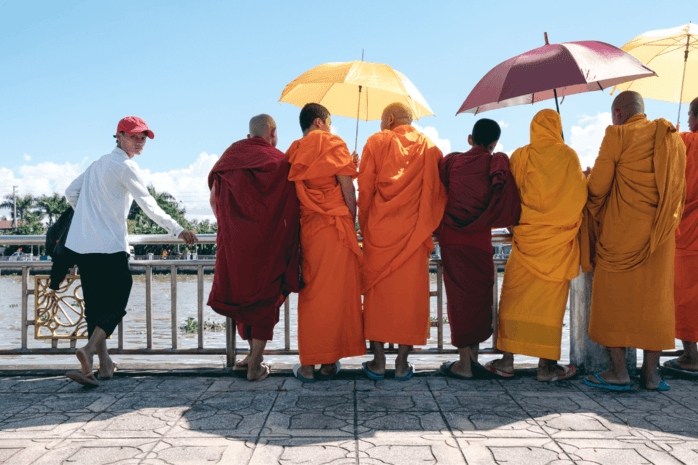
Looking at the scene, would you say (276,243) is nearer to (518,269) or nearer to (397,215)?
(397,215)

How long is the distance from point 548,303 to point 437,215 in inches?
37.3

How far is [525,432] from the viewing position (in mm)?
2582

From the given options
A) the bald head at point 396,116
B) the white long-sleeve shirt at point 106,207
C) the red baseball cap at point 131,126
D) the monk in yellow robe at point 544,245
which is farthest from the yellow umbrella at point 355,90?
the white long-sleeve shirt at point 106,207

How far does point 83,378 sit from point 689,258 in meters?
4.25

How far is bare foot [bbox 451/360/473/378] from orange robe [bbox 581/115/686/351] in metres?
0.89

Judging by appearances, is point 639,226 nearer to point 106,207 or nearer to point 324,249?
point 324,249

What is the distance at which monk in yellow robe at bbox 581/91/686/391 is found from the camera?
3.36m

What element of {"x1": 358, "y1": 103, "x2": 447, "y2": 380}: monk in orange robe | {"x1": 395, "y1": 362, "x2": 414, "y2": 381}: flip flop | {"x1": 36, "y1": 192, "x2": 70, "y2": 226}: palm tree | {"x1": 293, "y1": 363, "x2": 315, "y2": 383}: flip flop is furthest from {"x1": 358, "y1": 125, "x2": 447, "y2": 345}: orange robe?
{"x1": 36, "y1": 192, "x2": 70, "y2": 226}: palm tree

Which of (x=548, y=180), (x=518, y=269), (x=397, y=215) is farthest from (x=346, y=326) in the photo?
(x=548, y=180)

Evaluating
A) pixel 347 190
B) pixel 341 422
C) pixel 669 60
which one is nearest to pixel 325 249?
pixel 347 190

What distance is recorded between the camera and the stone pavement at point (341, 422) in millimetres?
2299

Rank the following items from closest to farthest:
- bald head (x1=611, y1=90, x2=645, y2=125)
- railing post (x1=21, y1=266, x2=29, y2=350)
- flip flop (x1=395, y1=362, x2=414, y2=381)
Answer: bald head (x1=611, y1=90, x2=645, y2=125) < flip flop (x1=395, y1=362, x2=414, y2=381) < railing post (x1=21, y1=266, x2=29, y2=350)

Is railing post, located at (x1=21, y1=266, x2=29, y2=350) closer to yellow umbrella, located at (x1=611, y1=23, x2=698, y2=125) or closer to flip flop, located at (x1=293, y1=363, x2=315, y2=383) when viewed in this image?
flip flop, located at (x1=293, y1=363, x2=315, y2=383)

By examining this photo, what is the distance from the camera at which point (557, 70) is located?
11.1ft
